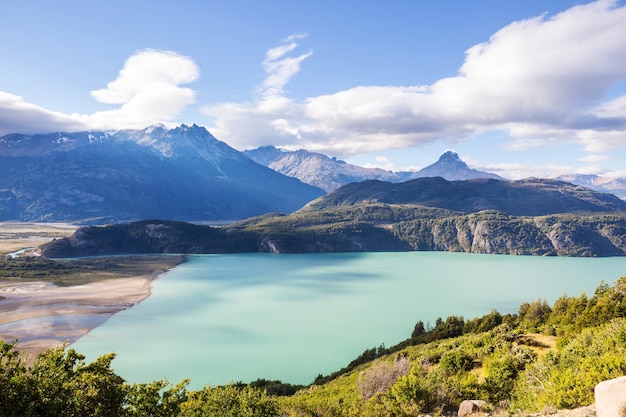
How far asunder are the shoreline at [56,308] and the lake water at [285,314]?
4.24 metres

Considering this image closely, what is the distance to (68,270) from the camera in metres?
144

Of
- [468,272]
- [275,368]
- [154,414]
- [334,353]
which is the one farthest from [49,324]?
[468,272]

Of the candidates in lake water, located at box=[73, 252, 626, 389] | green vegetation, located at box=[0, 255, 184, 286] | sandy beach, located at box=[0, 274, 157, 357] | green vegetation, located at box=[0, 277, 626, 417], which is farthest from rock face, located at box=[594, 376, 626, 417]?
green vegetation, located at box=[0, 255, 184, 286]

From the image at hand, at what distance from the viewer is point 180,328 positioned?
77125 mm

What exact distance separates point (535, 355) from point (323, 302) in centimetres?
7291

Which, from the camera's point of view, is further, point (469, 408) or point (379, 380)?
point (379, 380)

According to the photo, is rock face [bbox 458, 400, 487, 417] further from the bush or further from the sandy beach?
the sandy beach

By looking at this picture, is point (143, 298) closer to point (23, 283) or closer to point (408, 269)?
point (23, 283)

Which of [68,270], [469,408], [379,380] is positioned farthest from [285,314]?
[68,270]

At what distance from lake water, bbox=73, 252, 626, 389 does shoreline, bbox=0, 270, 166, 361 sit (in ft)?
13.9

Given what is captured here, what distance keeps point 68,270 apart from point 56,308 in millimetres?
61740

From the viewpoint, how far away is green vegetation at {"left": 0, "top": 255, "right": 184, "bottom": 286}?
419 feet

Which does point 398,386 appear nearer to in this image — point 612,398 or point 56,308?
point 612,398

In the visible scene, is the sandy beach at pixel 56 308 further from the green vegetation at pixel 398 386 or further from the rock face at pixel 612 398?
the rock face at pixel 612 398
